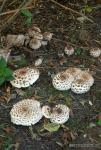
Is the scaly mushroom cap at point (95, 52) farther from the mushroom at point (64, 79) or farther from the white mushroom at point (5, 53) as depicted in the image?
the white mushroom at point (5, 53)

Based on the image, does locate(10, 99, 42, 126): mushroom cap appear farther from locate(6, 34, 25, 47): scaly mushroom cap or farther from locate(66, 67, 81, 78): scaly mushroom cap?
locate(6, 34, 25, 47): scaly mushroom cap

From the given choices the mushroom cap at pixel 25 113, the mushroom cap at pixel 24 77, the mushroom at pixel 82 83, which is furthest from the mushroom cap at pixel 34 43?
the mushroom cap at pixel 25 113


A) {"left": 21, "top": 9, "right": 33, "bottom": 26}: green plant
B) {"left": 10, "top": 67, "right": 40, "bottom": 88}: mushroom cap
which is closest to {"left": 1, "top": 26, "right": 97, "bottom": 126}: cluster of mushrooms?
{"left": 10, "top": 67, "right": 40, "bottom": 88}: mushroom cap

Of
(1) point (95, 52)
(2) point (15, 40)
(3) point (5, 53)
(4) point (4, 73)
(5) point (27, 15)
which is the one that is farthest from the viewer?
(2) point (15, 40)

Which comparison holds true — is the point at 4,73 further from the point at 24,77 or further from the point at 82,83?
the point at 82,83

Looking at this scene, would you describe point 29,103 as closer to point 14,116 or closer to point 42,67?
point 14,116

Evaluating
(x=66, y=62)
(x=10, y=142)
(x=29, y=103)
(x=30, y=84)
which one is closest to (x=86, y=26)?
(x=66, y=62)

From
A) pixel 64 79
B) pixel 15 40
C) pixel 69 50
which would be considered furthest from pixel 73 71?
pixel 15 40
